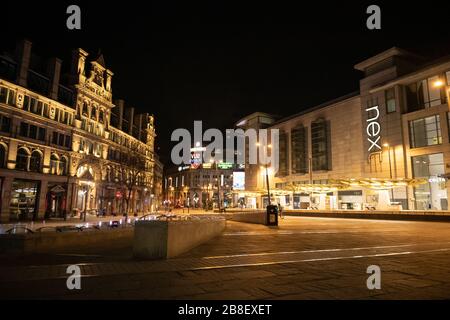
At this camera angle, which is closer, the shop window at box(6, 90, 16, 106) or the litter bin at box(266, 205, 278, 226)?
the litter bin at box(266, 205, 278, 226)

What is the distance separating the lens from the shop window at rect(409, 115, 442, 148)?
47375 mm

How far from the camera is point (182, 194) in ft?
497

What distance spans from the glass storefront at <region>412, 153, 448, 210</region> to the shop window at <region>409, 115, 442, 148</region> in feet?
7.37

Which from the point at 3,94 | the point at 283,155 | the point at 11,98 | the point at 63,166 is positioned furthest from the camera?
the point at 283,155

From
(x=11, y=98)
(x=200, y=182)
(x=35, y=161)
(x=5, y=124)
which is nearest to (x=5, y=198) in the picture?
(x=35, y=161)

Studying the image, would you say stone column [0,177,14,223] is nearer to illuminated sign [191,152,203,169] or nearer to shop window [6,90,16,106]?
shop window [6,90,16,106]

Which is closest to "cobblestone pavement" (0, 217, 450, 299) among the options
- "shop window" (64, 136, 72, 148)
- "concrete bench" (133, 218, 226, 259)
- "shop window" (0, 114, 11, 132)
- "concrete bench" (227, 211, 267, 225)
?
"concrete bench" (133, 218, 226, 259)

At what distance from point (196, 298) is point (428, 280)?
5237mm

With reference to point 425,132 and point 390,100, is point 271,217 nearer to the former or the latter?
point 425,132

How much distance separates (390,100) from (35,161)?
5809cm

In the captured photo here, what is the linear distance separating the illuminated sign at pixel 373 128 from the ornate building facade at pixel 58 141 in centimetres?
4342

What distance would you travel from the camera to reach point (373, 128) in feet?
193

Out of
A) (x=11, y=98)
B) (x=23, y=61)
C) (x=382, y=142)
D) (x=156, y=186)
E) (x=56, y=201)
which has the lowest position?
(x=56, y=201)

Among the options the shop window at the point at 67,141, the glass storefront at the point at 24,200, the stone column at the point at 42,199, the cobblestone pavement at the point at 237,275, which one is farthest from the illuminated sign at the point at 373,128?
the glass storefront at the point at 24,200
